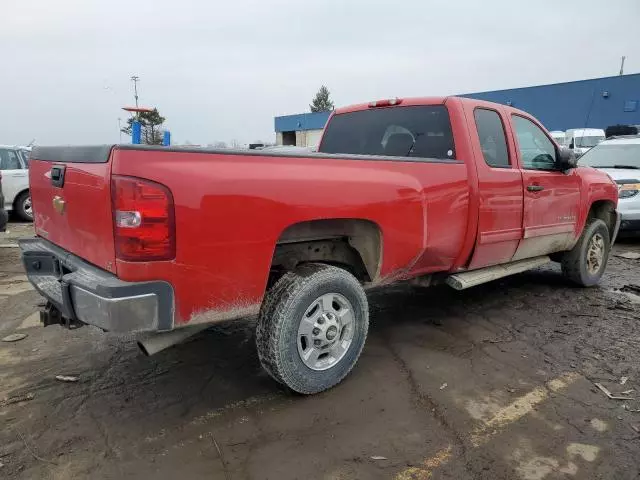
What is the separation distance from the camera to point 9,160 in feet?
34.1

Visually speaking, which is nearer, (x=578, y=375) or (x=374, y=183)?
(x=374, y=183)

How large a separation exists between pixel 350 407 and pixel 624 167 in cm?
846

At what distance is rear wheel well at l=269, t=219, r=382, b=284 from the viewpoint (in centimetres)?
300

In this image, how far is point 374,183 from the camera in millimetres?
3061

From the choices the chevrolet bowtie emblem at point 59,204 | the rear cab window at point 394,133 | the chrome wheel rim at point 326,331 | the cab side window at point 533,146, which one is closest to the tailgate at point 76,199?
the chevrolet bowtie emblem at point 59,204

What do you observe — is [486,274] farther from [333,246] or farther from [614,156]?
[614,156]

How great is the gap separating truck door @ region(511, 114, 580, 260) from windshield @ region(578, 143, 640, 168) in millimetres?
5172

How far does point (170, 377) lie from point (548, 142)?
4179mm

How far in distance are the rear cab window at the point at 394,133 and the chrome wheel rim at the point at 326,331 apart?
1617mm

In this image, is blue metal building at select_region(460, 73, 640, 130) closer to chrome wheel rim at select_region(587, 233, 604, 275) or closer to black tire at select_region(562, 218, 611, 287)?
chrome wheel rim at select_region(587, 233, 604, 275)

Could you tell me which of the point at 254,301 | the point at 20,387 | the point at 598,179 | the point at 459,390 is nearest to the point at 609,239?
the point at 598,179

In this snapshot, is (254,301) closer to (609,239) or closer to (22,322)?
(22,322)

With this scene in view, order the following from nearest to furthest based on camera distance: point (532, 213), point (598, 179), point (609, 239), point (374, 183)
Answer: point (374, 183), point (532, 213), point (598, 179), point (609, 239)

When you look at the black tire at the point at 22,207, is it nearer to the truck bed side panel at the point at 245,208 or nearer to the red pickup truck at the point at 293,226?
the red pickup truck at the point at 293,226
